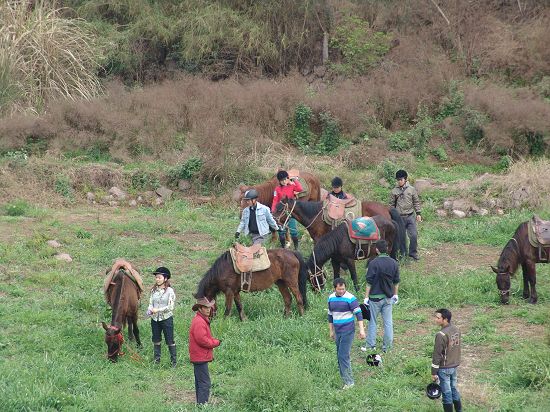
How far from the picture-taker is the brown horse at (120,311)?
10.9 metres

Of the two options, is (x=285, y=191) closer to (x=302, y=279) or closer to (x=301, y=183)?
(x=301, y=183)

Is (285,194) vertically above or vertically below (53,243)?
above

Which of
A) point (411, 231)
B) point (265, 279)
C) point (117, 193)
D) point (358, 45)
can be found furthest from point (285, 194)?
point (358, 45)

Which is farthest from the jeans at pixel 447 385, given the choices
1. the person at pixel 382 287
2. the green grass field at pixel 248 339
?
the person at pixel 382 287

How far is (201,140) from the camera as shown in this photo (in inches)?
861

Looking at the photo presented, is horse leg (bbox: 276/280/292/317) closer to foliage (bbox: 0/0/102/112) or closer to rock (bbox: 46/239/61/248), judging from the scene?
rock (bbox: 46/239/61/248)

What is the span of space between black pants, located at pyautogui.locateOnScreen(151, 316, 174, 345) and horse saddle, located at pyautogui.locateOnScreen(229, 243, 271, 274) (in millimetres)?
1740

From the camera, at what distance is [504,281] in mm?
13211

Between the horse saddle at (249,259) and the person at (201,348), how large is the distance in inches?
109

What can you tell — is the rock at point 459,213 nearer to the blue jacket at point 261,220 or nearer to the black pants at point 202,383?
the blue jacket at point 261,220

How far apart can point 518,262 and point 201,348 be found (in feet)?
20.2

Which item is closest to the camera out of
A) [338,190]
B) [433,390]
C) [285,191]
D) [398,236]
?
[433,390]

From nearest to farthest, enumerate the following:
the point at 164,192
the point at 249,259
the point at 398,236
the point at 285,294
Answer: the point at 249,259, the point at 285,294, the point at 398,236, the point at 164,192

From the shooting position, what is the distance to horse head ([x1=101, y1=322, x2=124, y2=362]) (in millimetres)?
10828
